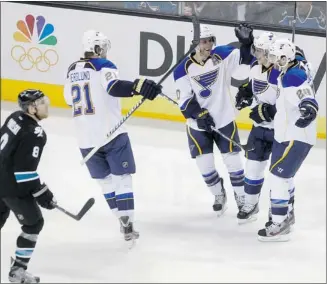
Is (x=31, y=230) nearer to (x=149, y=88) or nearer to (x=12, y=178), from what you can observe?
(x=12, y=178)

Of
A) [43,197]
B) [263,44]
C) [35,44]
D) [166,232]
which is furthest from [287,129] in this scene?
[35,44]

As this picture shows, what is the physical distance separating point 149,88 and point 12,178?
744mm

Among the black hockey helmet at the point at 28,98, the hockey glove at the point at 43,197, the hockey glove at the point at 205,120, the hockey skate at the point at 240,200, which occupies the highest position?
the black hockey helmet at the point at 28,98

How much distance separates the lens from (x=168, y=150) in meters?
7.54

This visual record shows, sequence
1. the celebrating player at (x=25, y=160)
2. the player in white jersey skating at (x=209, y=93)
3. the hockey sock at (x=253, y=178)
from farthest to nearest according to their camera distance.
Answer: the hockey sock at (x=253, y=178), the player in white jersey skating at (x=209, y=93), the celebrating player at (x=25, y=160)

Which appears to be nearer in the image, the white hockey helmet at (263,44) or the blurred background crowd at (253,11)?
the white hockey helmet at (263,44)

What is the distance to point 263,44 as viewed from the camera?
6059mm

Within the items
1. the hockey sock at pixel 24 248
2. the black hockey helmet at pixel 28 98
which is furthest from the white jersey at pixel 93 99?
the hockey sock at pixel 24 248

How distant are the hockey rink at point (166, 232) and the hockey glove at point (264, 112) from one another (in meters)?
0.65

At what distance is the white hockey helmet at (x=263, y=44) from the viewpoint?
19.8 ft

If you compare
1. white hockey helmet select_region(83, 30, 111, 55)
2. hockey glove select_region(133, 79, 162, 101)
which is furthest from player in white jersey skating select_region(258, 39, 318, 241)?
white hockey helmet select_region(83, 30, 111, 55)

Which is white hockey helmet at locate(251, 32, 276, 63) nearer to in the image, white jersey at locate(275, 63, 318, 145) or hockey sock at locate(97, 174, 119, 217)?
white jersey at locate(275, 63, 318, 145)

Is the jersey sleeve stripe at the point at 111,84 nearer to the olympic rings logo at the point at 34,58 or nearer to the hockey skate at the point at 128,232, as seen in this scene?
the hockey skate at the point at 128,232

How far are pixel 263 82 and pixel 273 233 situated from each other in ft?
2.58
